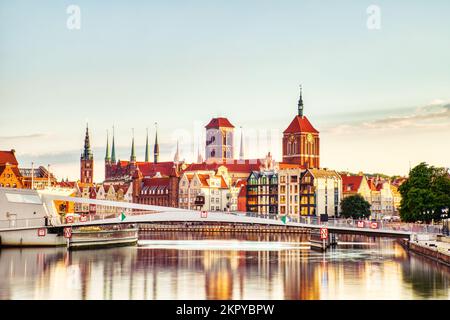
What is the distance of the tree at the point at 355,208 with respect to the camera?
10094cm

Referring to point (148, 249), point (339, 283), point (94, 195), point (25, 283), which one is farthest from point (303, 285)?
point (94, 195)

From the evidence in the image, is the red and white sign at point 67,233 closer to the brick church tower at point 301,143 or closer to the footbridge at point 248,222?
the footbridge at point 248,222

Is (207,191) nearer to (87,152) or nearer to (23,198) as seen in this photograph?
(87,152)

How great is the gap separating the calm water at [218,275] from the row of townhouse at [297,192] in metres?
46.0

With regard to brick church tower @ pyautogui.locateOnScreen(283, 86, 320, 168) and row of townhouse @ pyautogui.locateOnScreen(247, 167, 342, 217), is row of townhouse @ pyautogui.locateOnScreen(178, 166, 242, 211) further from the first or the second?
row of townhouse @ pyautogui.locateOnScreen(247, 167, 342, 217)

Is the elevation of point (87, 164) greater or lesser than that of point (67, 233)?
greater

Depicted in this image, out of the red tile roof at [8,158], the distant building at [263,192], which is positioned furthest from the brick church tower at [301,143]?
the red tile roof at [8,158]

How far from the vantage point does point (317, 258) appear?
Result: 170 feet

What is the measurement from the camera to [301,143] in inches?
4943

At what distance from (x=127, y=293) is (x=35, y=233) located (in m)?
25.1

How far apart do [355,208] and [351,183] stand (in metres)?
11.3

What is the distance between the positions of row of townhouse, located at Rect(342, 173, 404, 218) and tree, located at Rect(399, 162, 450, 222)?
43537 mm

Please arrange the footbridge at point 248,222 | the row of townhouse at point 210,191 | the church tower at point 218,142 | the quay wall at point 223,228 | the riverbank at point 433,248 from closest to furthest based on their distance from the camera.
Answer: the riverbank at point 433,248, the footbridge at point 248,222, the quay wall at point 223,228, the row of townhouse at point 210,191, the church tower at point 218,142

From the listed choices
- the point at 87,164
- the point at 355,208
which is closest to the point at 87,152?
the point at 87,164
